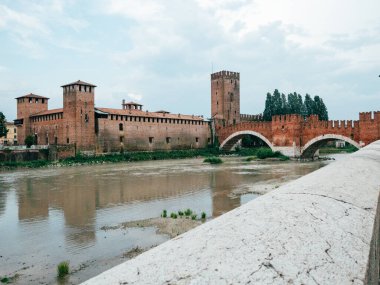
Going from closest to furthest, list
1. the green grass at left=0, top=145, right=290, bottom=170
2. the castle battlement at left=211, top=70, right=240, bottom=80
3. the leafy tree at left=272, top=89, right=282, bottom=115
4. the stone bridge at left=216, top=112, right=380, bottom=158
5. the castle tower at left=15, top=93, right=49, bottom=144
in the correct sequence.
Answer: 1. the stone bridge at left=216, top=112, right=380, bottom=158
2. the green grass at left=0, top=145, right=290, bottom=170
3. the castle tower at left=15, top=93, right=49, bottom=144
4. the leafy tree at left=272, top=89, right=282, bottom=115
5. the castle battlement at left=211, top=70, right=240, bottom=80

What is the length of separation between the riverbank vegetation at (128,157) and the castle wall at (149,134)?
1.09m

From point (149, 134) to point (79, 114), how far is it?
861 centimetres

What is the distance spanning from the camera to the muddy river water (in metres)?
6.34

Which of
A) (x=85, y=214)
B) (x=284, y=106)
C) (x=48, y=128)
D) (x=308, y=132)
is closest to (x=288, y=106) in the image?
(x=284, y=106)

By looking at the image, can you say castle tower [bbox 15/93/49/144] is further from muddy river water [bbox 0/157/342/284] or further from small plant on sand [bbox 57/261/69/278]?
small plant on sand [bbox 57/261/69/278]

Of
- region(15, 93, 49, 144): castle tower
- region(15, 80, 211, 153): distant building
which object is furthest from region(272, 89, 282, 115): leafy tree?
region(15, 93, 49, 144): castle tower

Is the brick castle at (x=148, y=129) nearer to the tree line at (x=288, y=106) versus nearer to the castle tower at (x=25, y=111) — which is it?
the castle tower at (x=25, y=111)

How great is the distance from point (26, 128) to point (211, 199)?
33.7 m

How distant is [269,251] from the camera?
1155mm

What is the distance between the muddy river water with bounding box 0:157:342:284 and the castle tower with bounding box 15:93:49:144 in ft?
72.9

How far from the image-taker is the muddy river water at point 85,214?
6340 mm

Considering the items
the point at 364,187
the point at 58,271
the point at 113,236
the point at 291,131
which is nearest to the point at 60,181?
the point at 113,236

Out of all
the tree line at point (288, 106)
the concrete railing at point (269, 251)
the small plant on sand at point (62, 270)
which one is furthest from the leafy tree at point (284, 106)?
the concrete railing at point (269, 251)

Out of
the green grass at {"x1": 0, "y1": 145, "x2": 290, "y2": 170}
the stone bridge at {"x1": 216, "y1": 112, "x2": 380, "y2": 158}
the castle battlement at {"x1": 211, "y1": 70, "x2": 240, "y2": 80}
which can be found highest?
the castle battlement at {"x1": 211, "y1": 70, "x2": 240, "y2": 80}
